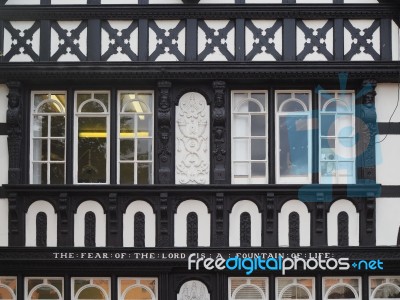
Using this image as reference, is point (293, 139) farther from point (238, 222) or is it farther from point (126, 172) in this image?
point (126, 172)

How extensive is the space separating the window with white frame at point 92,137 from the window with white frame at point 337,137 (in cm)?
335

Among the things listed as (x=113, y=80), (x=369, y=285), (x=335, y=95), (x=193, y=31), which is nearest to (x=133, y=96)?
(x=113, y=80)

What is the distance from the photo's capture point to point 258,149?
1441 centimetres

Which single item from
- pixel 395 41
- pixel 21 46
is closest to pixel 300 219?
pixel 395 41

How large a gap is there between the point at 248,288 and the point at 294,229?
1156mm

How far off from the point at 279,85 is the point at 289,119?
0.55m

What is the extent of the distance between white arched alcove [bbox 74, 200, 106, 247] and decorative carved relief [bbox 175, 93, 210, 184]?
4.20 feet

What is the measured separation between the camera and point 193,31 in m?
14.4

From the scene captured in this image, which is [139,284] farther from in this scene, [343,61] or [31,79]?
[343,61]

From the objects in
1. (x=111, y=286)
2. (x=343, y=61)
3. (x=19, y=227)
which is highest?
(x=343, y=61)

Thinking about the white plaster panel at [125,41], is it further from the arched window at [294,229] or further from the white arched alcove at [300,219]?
the arched window at [294,229]

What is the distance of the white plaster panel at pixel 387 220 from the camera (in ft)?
46.5

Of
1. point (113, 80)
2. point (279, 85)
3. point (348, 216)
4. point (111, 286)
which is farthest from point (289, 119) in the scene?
point (111, 286)

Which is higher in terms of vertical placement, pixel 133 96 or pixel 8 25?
pixel 8 25
